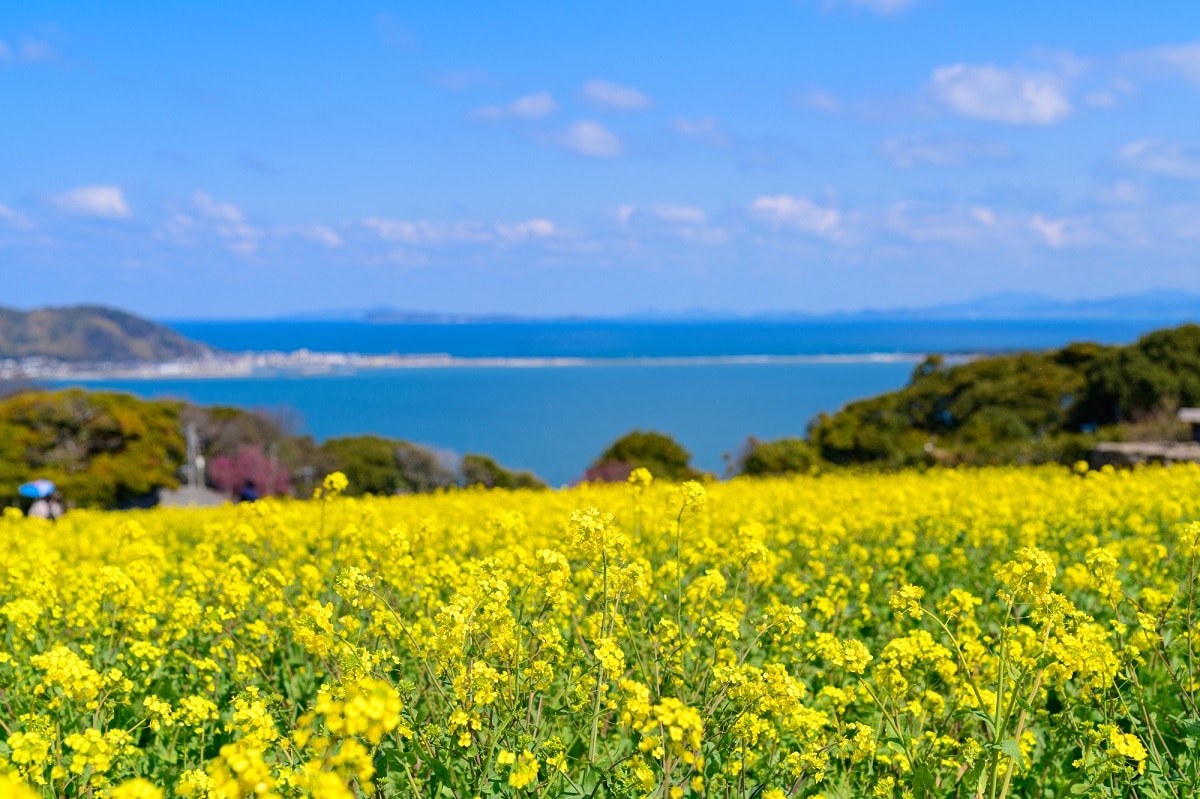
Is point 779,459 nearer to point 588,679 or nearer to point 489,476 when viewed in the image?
point 489,476

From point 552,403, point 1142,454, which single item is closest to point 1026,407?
point 1142,454

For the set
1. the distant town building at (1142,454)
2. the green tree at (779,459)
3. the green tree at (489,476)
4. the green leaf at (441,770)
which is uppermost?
the green leaf at (441,770)

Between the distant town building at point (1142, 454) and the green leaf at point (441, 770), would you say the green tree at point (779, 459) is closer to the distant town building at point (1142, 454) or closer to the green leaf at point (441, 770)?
the distant town building at point (1142, 454)

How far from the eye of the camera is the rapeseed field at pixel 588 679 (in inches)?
122

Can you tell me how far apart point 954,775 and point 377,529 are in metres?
4.66

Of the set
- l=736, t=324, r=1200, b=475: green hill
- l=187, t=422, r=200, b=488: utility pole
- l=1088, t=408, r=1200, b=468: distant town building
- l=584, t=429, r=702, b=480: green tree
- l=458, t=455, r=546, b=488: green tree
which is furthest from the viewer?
l=187, t=422, r=200, b=488: utility pole

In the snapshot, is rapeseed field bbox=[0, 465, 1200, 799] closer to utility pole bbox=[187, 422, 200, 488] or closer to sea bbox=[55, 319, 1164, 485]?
utility pole bbox=[187, 422, 200, 488]

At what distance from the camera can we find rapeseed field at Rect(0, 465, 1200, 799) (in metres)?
3.11

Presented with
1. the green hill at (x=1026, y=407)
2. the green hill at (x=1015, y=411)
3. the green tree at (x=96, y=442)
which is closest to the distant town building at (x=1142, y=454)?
the green hill at (x=1015, y=411)

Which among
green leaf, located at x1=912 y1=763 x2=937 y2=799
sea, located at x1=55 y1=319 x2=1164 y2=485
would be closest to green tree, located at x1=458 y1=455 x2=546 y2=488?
sea, located at x1=55 y1=319 x2=1164 y2=485

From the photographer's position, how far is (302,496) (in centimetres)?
4334

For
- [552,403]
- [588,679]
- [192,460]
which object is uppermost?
[588,679]

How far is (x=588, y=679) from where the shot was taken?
3420mm

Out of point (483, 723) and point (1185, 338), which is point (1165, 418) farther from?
point (483, 723)
